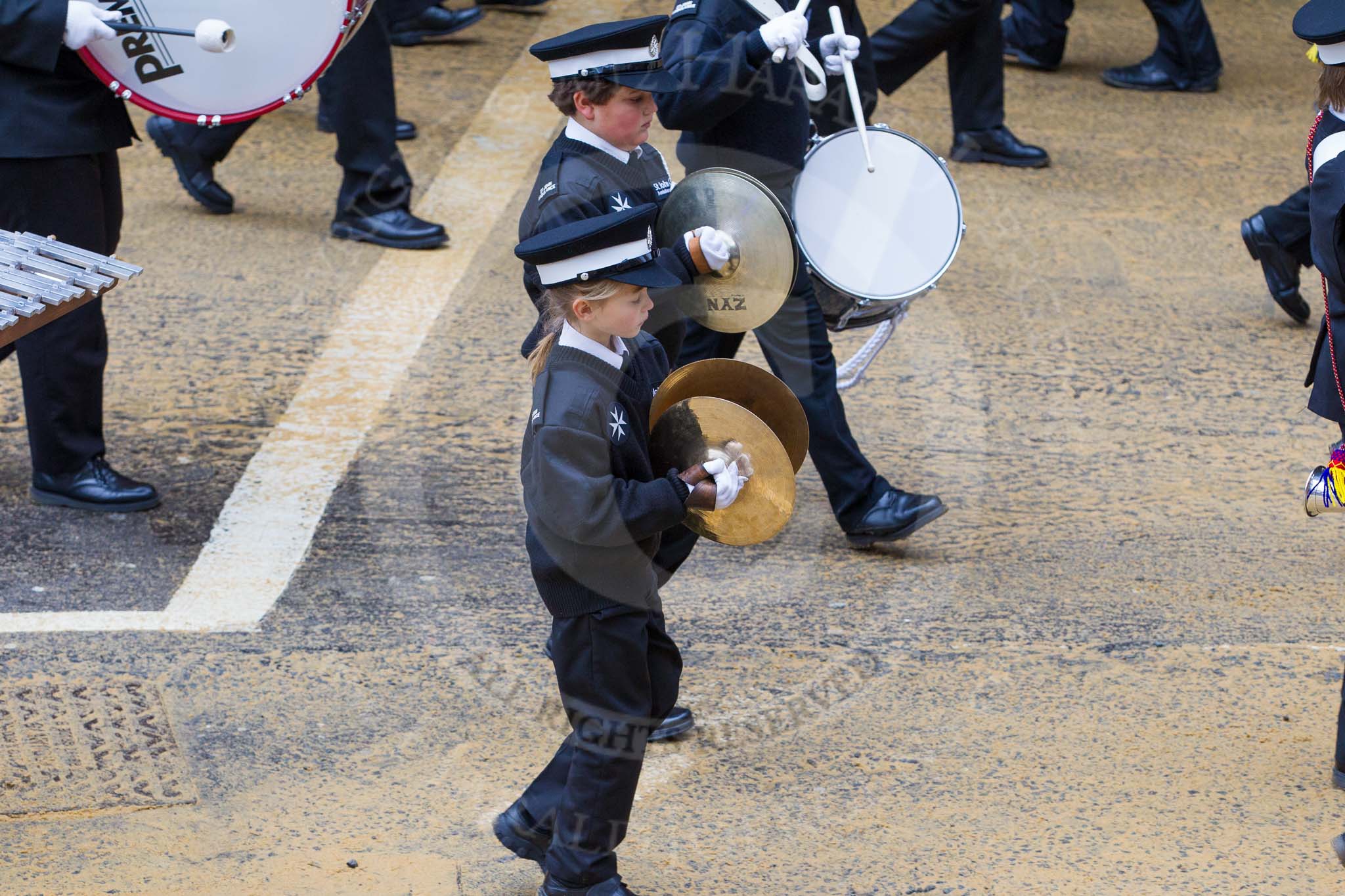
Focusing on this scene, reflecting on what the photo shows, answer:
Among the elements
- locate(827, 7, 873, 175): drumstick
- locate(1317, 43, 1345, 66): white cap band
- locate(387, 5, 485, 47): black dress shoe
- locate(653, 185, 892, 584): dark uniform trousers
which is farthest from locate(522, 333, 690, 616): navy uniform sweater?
locate(387, 5, 485, 47): black dress shoe

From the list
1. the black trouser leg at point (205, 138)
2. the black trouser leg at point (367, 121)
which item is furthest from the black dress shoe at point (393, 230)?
the black trouser leg at point (205, 138)

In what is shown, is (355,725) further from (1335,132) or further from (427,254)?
(427,254)

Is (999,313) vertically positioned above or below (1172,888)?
below

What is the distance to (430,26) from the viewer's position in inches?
356

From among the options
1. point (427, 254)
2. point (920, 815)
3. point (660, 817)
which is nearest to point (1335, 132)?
point (920, 815)

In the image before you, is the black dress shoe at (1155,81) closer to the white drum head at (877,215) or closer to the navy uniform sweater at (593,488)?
the white drum head at (877,215)

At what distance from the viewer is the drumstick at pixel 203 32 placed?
402cm

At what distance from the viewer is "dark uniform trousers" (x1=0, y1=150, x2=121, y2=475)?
4.30 meters

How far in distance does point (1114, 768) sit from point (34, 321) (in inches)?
101

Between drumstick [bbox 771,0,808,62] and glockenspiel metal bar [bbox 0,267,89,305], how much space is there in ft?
6.04

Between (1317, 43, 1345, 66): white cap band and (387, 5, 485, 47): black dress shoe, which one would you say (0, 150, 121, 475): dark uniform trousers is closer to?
(1317, 43, 1345, 66): white cap band

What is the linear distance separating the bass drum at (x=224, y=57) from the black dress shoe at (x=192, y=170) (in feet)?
8.24

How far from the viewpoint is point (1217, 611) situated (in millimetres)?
4273

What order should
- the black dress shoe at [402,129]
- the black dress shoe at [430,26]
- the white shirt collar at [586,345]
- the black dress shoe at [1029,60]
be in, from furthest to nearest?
the black dress shoe at [1029,60], the black dress shoe at [430,26], the black dress shoe at [402,129], the white shirt collar at [586,345]
